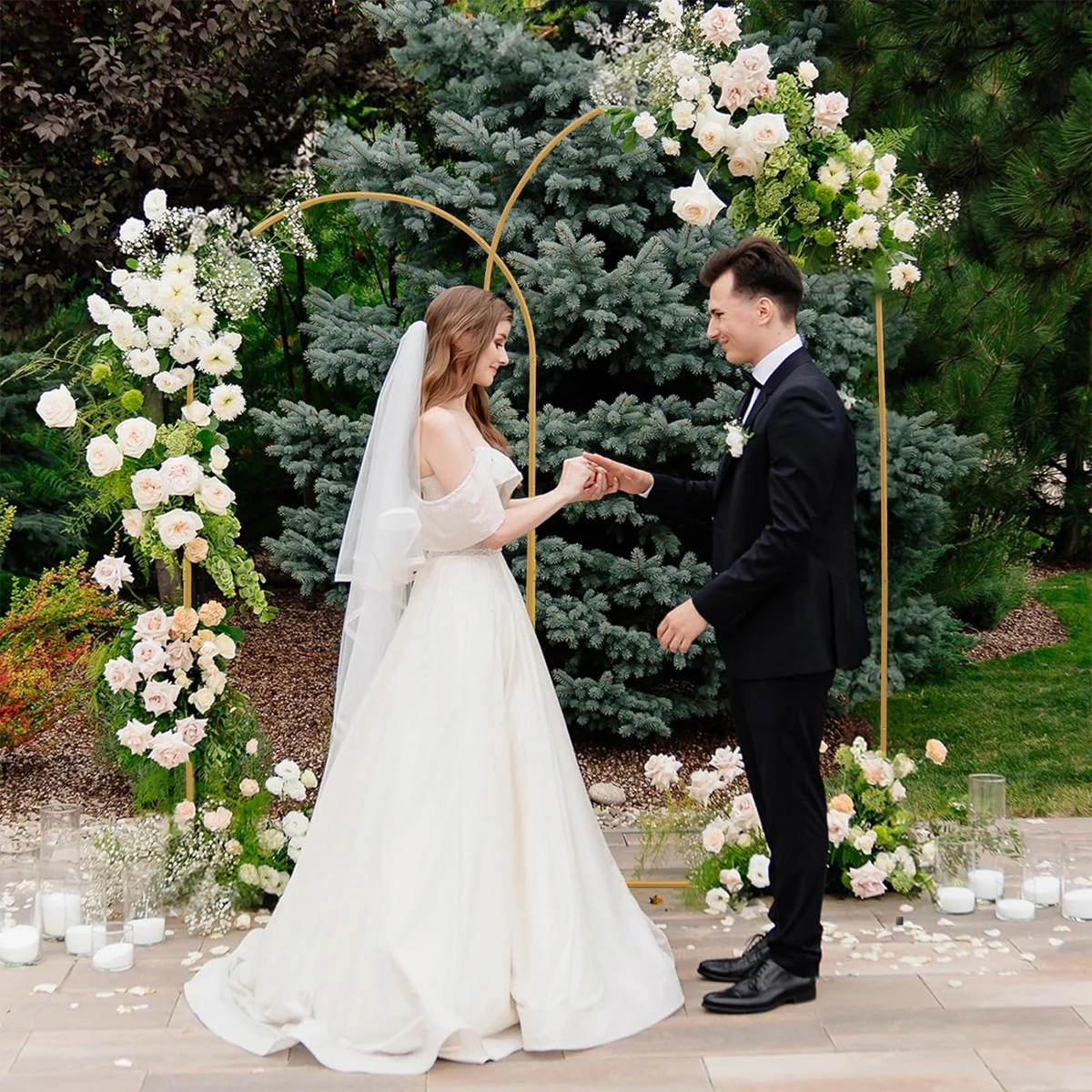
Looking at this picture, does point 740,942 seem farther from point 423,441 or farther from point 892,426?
point 892,426

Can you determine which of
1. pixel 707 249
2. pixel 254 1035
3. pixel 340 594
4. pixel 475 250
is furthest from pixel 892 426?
pixel 254 1035

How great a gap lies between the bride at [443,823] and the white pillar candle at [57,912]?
23.0 inches

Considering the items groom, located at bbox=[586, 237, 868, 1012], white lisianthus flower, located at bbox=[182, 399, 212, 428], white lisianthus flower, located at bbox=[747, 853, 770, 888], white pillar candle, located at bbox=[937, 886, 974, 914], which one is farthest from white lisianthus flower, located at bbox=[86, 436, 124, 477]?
white pillar candle, located at bbox=[937, 886, 974, 914]

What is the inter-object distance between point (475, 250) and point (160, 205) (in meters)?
2.65

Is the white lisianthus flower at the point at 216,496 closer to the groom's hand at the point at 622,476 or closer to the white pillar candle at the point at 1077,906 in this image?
the groom's hand at the point at 622,476

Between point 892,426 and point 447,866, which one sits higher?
point 892,426

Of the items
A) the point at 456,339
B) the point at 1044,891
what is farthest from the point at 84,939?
the point at 1044,891

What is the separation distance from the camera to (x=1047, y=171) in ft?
19.6

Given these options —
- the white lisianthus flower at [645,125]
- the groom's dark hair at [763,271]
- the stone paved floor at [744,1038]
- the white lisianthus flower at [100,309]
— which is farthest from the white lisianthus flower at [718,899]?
the white lisianthus flower at [100,309]

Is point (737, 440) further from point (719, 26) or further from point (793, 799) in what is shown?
point (719, 26)

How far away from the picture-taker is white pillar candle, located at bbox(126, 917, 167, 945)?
396 cm

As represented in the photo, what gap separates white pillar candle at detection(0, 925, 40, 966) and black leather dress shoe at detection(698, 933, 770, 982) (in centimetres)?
193

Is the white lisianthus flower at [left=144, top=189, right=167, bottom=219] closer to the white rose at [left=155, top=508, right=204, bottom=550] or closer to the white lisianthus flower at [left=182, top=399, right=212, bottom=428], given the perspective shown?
the white lisianthus flower at [left=182, top=399, right=212, bottom=428]

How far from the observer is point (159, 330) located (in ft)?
13.7
